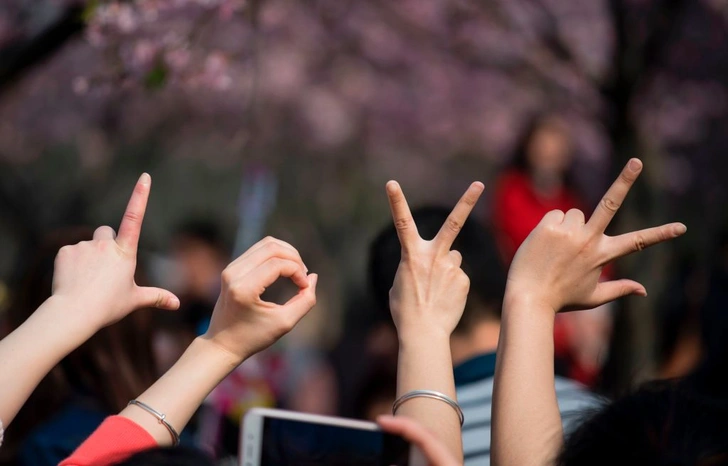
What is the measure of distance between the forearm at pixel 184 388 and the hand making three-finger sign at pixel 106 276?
0.14m

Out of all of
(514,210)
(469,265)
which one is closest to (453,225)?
(469,265)

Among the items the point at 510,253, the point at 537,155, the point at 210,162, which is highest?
the point at 210,162

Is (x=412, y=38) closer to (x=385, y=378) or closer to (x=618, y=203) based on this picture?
(x=385, y=378)

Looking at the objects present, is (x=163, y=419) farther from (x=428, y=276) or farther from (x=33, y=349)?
(x=428, y=276)

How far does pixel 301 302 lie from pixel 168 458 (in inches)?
17.0

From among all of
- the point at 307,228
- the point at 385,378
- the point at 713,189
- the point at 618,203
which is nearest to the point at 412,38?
the point at 713,189

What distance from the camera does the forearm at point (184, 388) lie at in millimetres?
1559

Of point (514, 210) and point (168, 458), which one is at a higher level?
point (514, 210)

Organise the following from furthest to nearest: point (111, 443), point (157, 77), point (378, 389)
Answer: point (378, 389) → point (157, 77) → point (111, 443)

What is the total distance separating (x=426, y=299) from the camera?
5.59 ft

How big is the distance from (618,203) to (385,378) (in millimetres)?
2158

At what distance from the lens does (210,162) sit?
701 inches

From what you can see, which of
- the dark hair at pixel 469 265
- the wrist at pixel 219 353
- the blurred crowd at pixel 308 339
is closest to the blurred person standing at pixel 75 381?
the blurred crowd at pixel 308 339

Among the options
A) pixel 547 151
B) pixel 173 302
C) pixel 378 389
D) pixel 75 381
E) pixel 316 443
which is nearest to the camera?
pixel 316 443
